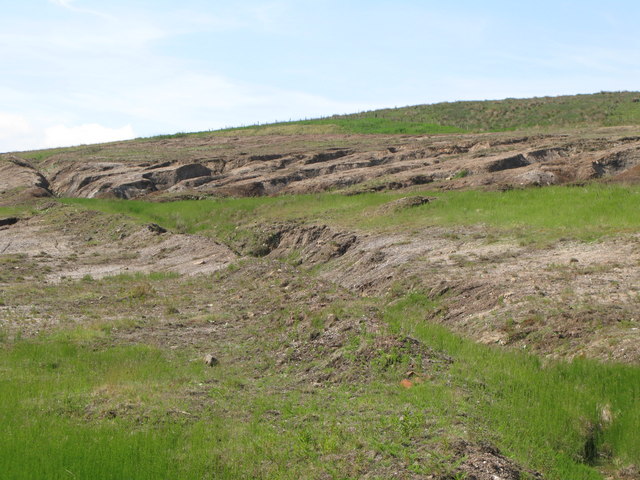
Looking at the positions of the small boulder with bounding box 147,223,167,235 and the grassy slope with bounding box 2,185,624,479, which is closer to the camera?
the grassy slope with bounding box 2,185,624,479

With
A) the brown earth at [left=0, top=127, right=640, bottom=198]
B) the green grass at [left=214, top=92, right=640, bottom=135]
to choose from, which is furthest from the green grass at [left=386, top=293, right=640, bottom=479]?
the green grass at [left=214, top=92, right=640, bottom=135]

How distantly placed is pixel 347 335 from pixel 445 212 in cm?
1333

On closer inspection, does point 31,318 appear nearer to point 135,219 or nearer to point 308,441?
point 308,441

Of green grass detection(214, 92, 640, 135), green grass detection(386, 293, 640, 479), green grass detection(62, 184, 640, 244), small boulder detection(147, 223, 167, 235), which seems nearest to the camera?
green grass detection(386, 293, 640, 479)

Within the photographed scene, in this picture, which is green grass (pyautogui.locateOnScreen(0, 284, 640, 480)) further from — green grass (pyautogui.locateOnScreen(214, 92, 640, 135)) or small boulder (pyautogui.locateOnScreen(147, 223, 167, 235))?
green grass (pyautogui.locateOnScreen(214, 92, 640, 135))

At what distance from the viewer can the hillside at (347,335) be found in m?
9.46

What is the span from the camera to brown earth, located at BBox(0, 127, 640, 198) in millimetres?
33312

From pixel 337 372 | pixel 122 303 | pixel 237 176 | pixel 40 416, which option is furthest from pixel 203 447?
pixel 237 176

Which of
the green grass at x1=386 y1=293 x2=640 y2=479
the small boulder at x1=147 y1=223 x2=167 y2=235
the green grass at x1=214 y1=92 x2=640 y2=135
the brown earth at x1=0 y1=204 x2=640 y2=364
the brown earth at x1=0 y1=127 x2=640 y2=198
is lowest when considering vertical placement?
the green grass at x1=386 y1=293 x2=640 y2=479

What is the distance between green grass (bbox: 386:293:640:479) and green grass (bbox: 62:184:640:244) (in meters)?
8.62

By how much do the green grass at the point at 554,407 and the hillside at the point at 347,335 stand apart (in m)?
0.03

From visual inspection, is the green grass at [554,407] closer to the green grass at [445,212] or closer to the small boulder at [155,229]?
the green grass at [445,212]

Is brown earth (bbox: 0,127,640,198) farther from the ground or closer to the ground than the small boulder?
farther from the ground

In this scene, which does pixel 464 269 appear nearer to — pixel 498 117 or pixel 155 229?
pixel 155 229
